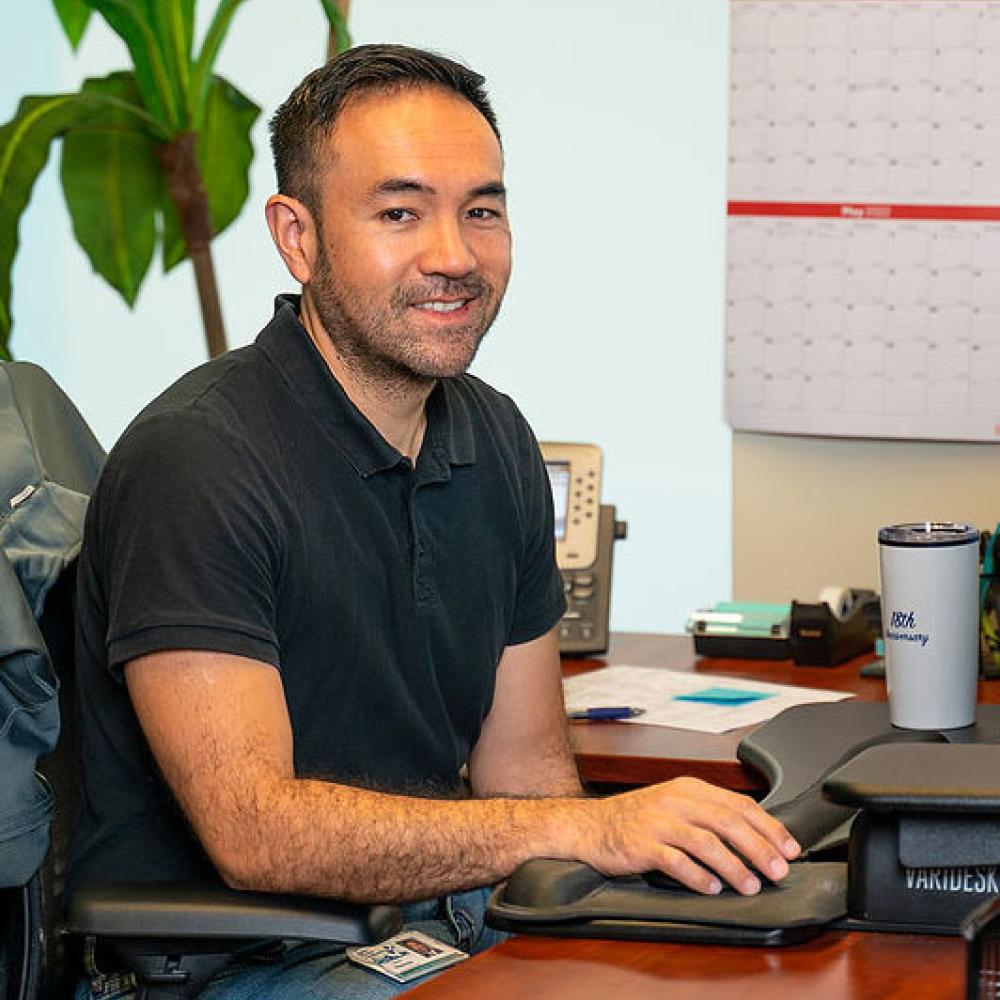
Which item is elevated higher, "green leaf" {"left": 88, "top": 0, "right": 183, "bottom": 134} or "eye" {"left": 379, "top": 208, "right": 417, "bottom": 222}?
"green leaf" {"left": 88, "top": 0, "right": 183, "bottom": 134}

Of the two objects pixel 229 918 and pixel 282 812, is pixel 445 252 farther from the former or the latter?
pixel 229 918

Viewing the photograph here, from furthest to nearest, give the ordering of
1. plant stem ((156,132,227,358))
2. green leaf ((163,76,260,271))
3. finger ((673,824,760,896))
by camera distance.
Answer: green leaf ((163,76,260,271)) < plant stem ((156,132,227,358)) < finger ((673,824,760,896))

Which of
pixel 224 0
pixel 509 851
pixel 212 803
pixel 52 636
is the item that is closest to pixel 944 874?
pixel 509 851

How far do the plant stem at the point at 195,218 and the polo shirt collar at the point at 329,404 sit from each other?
47.1 inches

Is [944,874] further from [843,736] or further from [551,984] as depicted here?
[843,736]

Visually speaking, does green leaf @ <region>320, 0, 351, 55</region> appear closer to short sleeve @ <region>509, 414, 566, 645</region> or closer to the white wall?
the white wall

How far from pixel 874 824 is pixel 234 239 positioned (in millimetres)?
2298

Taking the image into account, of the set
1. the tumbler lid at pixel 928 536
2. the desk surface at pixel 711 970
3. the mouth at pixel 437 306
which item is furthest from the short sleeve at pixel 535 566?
the desk surface at pixel 711 970

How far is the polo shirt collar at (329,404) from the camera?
A: 6.02ft

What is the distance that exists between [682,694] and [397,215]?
76 cm

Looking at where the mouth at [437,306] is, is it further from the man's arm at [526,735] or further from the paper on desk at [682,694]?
the paper on desk at [682,694]

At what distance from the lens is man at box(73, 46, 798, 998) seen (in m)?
1.59

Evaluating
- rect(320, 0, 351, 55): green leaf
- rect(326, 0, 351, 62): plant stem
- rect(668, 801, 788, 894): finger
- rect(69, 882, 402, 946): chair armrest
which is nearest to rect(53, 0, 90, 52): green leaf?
rect(326, 0, 351, 62): plant stem

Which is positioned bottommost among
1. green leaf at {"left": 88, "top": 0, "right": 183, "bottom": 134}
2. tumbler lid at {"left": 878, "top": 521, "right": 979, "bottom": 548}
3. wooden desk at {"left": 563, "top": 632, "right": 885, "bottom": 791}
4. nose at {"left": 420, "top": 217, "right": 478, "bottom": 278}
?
wooden desk at {"left": 563, "top": 632, "right": 885, "bottom": 791}
